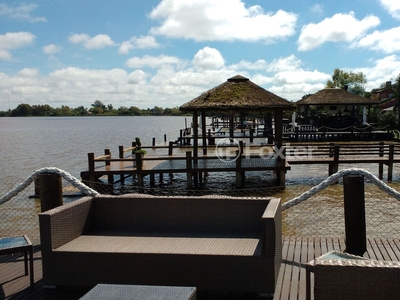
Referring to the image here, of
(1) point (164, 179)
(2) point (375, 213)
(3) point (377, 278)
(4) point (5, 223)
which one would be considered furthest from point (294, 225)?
(1) point (164, 179)

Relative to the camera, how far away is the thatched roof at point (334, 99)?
106 feet

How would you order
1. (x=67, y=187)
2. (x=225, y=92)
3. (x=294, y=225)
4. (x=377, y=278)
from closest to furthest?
(x=377, y=278), (x=294, y=225), (x=67, y=187), (x=225, y=92)

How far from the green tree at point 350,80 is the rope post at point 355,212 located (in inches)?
2289

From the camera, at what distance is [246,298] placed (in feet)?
12.1

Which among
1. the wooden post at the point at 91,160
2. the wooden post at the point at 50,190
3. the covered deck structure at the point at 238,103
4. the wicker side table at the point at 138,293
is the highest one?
the covered deck structure at the point at 238,103

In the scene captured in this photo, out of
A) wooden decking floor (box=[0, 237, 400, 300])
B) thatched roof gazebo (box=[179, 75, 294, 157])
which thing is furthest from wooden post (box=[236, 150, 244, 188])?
wooden decking floor (box=[0, 237, 400, 300])

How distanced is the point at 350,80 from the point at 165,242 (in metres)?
61.8

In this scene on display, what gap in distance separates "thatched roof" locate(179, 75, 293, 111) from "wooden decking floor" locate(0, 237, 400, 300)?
30.2ft

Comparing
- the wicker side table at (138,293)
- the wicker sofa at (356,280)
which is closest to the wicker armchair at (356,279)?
the wicker sofa at (356,280)

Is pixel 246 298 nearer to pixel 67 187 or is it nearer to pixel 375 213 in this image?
pixel 375 213

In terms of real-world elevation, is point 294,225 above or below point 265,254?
below

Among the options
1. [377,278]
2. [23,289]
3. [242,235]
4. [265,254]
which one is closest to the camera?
[377,278]

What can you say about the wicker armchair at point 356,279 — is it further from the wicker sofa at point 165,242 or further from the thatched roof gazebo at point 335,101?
the thatched roof gazebo at point 335,101

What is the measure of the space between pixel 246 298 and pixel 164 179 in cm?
1242
